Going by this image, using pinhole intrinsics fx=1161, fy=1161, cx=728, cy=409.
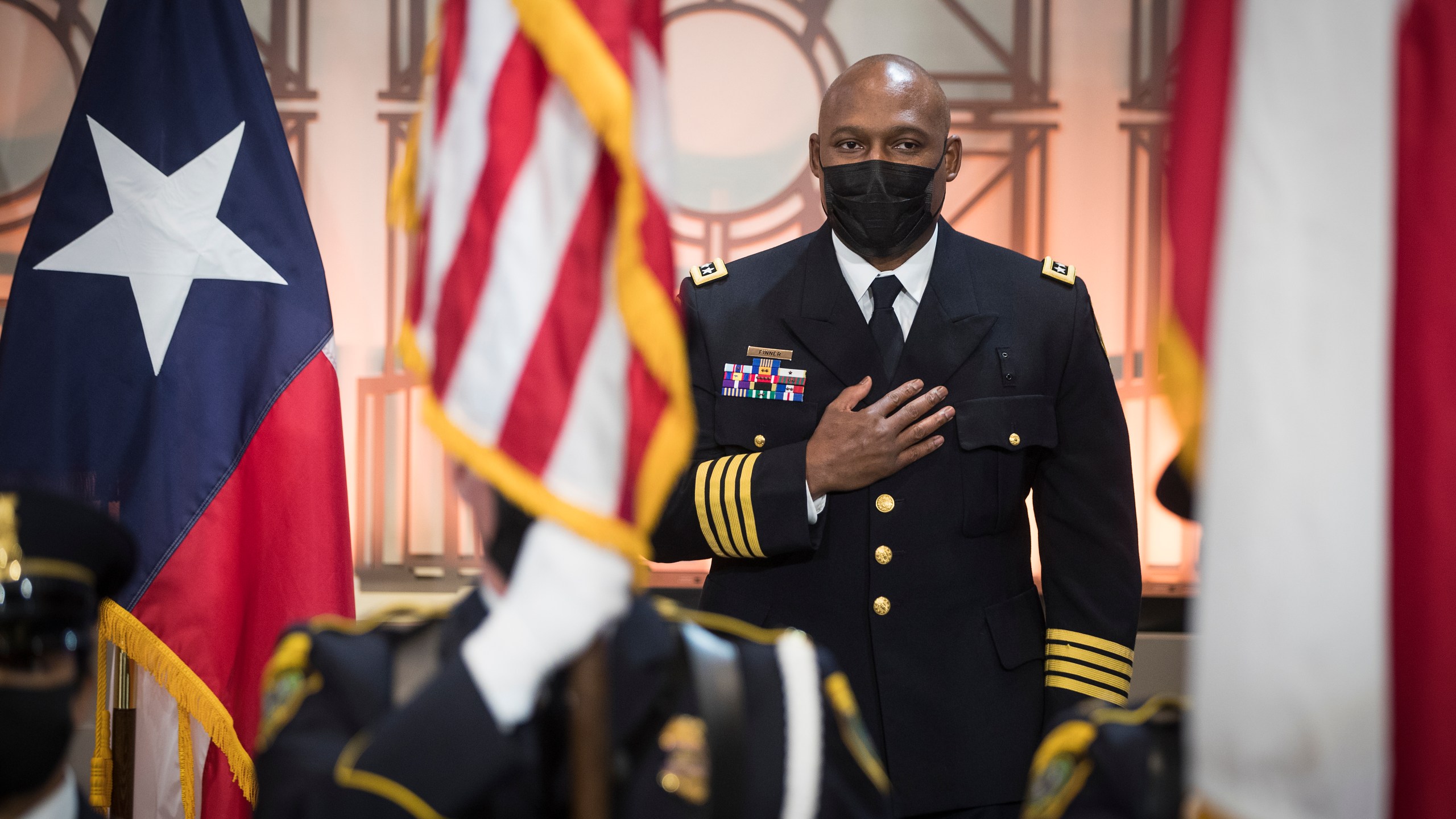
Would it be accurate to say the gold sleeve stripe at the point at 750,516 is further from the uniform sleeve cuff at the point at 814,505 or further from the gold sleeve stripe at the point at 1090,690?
the gold sleeve stripe at the point at 1090,690

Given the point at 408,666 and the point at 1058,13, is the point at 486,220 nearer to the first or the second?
the point at 408,666

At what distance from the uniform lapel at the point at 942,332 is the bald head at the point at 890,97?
0.25m

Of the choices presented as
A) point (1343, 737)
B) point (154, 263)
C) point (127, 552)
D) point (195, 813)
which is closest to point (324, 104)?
point (154, 263)

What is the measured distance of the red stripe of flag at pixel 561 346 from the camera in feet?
3.45

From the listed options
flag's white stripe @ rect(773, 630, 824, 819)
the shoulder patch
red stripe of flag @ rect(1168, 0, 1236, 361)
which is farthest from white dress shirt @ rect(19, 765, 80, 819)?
red stripe of flag @ rect(1168, 0, 1236, 361)

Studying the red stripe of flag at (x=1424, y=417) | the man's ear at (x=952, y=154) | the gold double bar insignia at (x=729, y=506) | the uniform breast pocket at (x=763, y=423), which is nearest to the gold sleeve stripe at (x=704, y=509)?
the gold double bar insignia at (x=729, y=506)

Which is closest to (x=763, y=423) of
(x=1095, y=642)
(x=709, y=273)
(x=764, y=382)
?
(x=764, y=382)

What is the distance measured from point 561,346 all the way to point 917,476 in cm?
90

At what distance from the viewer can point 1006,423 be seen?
71.5 inches

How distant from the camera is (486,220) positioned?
3.59 feet

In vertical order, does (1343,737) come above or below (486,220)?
below

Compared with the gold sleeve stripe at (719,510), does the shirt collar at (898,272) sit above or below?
above

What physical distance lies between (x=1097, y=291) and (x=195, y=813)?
2.45 metres

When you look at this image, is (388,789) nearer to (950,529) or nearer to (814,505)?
(814,505)
